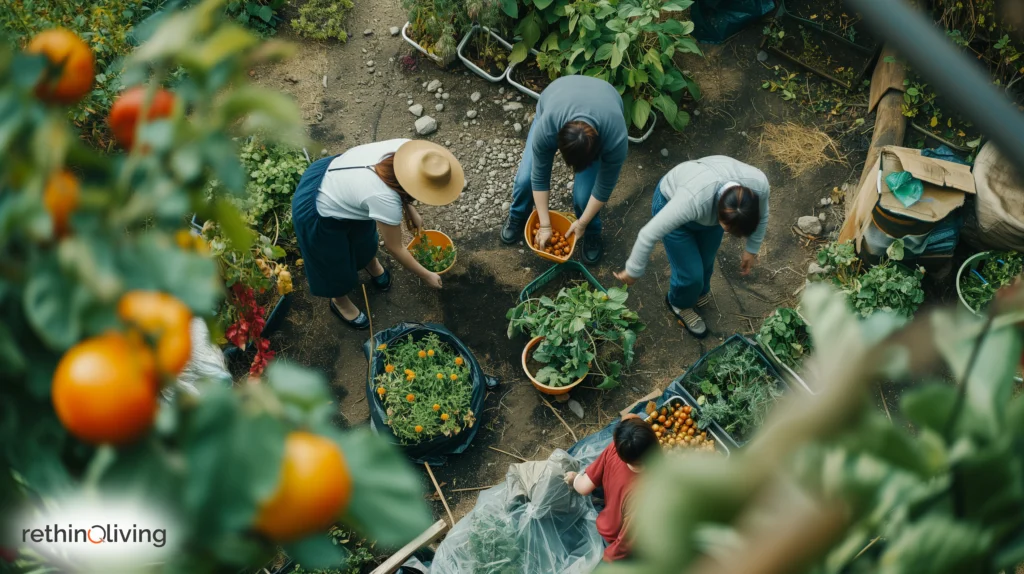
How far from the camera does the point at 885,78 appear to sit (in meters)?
4.46

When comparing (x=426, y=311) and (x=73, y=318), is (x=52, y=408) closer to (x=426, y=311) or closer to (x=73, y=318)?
(x=73, y=318)

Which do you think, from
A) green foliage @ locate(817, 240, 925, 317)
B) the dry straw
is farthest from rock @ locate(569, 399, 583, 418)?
the dry straw

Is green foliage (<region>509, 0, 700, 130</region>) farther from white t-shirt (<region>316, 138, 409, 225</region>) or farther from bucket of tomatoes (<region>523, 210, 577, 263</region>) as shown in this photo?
white t-shirt (<region>316, 138, 409, 225</region>)

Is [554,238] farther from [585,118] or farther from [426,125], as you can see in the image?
[426,125]

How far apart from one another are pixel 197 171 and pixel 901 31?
0.55 m

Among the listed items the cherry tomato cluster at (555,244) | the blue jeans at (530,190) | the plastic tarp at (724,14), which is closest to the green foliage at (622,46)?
the plastic tarp at (724,14)

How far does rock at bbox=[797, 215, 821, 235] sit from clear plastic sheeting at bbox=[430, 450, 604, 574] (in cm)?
218

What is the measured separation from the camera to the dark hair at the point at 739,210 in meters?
2.98

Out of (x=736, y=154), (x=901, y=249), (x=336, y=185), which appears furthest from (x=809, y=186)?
(x=336, y=185)

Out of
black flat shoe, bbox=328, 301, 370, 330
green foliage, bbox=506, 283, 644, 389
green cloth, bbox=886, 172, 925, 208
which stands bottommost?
black flat shoe, bbox=328, 301, 370, 330

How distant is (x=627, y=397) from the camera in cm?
381

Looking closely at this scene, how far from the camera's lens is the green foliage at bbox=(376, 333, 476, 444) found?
333 cm

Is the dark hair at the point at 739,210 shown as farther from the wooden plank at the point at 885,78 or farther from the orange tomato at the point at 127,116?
the orange tomato at the point at 127,116

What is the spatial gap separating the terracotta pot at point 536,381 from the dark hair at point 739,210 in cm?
110
